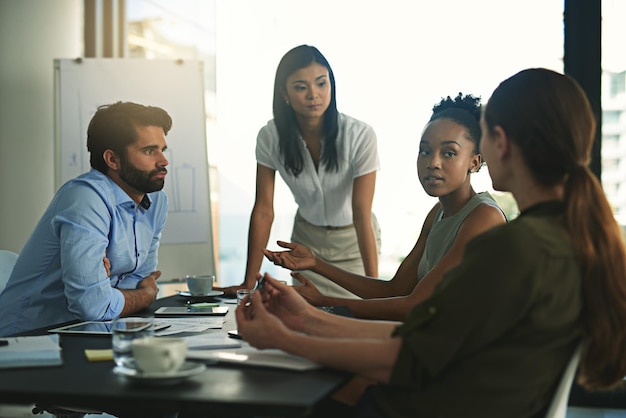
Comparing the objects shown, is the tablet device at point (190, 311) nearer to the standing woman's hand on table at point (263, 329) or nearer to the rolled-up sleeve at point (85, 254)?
the rolled-up sleeve at point (85, 254)

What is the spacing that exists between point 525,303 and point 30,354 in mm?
904

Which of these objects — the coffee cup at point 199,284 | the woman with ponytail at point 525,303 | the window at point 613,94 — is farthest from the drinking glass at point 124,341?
the window at point 613,94

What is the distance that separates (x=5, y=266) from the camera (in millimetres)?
2510

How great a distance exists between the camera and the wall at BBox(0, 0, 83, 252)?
13.2ft

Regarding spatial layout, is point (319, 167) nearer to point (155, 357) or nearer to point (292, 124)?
point (292, 124)

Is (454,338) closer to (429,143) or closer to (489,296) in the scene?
(489,296)

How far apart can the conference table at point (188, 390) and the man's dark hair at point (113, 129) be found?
1319 millimetres

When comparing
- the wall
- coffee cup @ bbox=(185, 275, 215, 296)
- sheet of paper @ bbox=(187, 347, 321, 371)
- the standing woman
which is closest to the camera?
sheet of paper @ bbox=(187, 347, 321, 371)

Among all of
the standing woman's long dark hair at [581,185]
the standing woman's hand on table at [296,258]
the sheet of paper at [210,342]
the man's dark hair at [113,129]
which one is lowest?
the sheet of paper at [210,342]

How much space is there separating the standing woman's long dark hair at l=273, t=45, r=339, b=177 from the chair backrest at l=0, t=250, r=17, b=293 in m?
1.21

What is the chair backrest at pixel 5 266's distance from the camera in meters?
2.47

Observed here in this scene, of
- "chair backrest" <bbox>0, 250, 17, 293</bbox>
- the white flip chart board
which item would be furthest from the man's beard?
the white flip chart board

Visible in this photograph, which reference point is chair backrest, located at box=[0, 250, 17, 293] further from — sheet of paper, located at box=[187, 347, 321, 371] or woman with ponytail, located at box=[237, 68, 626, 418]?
woman with ponytail, located at box=[237, 68, 626, 418]

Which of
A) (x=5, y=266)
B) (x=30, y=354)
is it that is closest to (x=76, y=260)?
(x=5, y=266)
